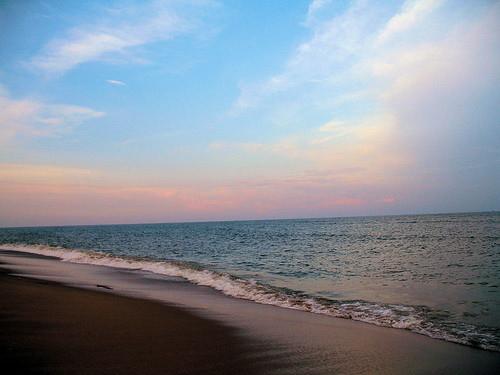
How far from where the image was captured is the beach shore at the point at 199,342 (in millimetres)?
5176

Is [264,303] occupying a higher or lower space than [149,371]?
lower

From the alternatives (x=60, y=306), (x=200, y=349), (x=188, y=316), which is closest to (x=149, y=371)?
(x=200, y=349)

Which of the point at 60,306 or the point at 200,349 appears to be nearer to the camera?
the point at 200,349

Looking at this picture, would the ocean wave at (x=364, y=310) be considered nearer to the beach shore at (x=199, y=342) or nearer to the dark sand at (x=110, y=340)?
the beach shore at (x=199, y=342)

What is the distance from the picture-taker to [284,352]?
6.08 meters

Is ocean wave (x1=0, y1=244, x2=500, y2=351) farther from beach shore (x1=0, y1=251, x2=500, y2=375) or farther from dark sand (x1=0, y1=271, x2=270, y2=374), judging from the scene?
dark sand (x1=0, y1=271, x2=270, y2=374)

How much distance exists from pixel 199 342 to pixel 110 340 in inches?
67.3

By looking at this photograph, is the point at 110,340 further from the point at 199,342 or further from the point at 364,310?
the point at 364,310

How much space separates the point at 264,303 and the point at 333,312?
8.23 feet

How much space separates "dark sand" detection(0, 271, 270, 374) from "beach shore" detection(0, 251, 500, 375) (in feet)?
0.05

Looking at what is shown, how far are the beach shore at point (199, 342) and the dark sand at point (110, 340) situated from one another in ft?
0.05

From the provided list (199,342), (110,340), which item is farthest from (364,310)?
(110,340)

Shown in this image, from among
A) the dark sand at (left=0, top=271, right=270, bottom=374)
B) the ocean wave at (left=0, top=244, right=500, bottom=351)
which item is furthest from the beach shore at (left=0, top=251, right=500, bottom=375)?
the ocean wave at (left=0, top=244, right=500, bottom=351)

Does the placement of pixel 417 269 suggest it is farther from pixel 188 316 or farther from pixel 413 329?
pixel 188 316
